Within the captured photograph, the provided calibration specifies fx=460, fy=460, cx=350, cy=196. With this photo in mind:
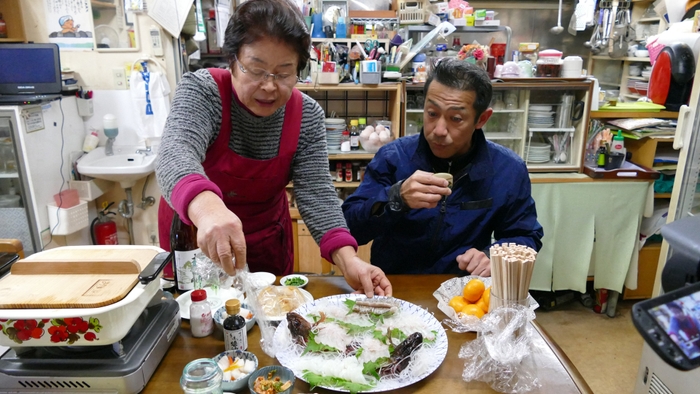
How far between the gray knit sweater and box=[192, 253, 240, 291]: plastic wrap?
0.28m

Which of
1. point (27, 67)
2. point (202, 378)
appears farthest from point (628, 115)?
point (27, 67)

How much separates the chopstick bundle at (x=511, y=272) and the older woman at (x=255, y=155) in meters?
0.36

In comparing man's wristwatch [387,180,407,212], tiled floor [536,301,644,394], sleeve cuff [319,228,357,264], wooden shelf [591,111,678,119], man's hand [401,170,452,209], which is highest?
wooden shelf [591,111,678,119]

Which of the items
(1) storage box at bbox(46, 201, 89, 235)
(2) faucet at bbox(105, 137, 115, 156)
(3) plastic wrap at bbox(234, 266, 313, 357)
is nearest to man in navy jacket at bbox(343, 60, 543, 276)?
(3) plastic wrap at bbox(234, 266, 313, 357)

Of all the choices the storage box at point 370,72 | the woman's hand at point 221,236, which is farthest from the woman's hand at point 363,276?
the storage box at point 370,72

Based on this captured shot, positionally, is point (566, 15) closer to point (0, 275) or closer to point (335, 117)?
point (335, 117)

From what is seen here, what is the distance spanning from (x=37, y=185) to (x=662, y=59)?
3.65 m

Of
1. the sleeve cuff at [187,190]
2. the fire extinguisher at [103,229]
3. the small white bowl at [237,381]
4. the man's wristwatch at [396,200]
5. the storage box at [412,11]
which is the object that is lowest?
the fire extinguisher at [103,229]

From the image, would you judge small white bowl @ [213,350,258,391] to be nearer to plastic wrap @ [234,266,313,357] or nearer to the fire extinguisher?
plastic wrap @ [234,266,313,357]

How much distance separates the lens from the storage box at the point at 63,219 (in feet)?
10.2

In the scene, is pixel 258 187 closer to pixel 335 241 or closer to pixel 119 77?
pixel 335 241

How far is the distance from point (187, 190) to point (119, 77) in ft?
9.12

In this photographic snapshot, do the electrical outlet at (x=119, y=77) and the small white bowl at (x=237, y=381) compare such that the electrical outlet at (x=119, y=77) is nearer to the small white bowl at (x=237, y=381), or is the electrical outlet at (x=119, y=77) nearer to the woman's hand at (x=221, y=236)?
the woman's hand at (x=221, y=236)

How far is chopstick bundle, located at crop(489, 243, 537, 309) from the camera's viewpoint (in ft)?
3.36
